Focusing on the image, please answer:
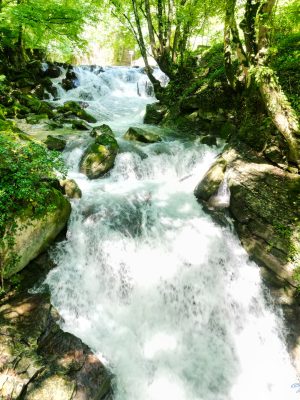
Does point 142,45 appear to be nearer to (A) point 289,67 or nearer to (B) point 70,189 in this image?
(A) point 289,67

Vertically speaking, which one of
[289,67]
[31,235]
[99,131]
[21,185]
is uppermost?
[289,67]

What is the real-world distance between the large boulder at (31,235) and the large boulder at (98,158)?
262 cm

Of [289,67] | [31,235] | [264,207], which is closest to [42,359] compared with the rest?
[31,235]

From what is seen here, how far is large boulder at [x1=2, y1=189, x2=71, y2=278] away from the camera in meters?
5.09

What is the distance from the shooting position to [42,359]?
4023 mm

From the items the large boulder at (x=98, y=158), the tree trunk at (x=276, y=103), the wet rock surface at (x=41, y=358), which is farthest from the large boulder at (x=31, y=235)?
the tree trunk at (x=276, y=103)

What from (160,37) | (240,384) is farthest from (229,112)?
(240,384)

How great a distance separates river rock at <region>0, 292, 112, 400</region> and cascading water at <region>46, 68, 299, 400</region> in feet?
1.51

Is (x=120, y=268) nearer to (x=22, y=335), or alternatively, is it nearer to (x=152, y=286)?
(x=152, y=286)

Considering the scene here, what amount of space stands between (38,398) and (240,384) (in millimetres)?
3362

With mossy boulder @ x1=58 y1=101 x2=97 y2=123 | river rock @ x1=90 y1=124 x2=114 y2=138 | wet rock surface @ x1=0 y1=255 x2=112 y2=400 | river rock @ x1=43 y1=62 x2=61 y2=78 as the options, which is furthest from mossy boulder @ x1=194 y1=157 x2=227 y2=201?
river rock @ x1=43 y1=62 x2=61 y2=78

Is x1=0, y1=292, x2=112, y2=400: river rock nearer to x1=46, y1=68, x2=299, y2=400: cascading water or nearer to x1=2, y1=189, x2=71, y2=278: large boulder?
x1=46, y1=68, x2=299, y2=400: cascading water

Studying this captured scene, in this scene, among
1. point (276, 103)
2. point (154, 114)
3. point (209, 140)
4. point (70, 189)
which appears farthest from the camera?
point (154, 114)

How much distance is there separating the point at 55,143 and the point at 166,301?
22.0 ft
